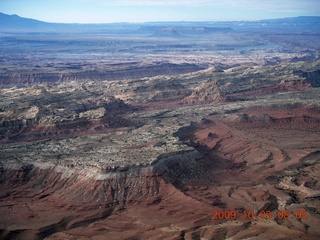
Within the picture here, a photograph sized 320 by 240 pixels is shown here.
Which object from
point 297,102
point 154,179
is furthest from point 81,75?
point 154,179

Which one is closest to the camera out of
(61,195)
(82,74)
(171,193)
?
(171,193)

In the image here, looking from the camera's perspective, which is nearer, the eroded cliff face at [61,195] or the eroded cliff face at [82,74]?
the eroded cliff face at [61,195]

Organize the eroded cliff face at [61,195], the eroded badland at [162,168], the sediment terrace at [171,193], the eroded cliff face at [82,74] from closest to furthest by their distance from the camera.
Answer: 1. the sediment terrace at [171,193]
2. the eroded badland at [162,168]
3. the eroded cliff face at [61,195]
4. the eroded cliff face at [82,74]

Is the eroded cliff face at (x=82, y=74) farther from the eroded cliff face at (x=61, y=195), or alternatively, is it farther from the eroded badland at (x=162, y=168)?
the eroded cliff face at (x=61, y=195)

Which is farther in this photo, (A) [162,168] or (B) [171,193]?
(A) [162,168]

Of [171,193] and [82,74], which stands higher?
[82,74]

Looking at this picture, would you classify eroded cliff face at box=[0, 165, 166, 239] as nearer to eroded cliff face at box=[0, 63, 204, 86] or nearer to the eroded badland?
the eroded badland

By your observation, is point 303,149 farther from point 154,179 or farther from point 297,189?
point 154,179

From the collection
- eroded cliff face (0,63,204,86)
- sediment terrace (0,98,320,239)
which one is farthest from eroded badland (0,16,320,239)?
eroded cliff face (0,63,204,86)

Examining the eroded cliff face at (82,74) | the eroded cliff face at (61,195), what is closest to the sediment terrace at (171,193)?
the eroded cliff face at (61,195)

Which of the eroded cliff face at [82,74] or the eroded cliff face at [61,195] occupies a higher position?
the eroded cliff face at [82,74]

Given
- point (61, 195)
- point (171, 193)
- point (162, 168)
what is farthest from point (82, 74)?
point (171, 193)

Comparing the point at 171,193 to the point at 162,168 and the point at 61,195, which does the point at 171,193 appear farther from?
the point at 61,195
